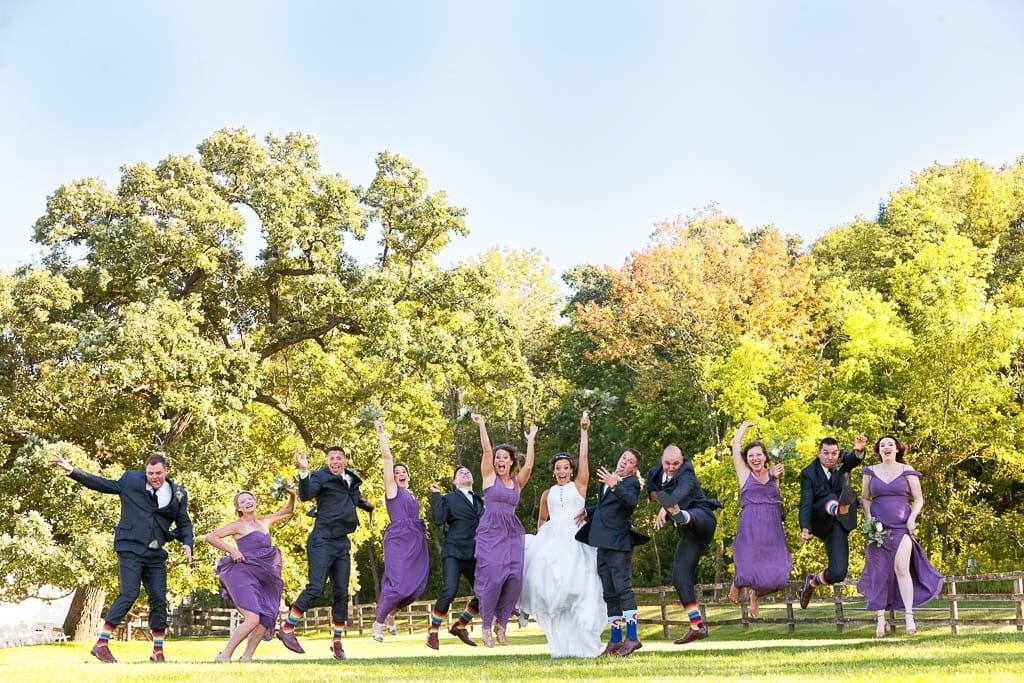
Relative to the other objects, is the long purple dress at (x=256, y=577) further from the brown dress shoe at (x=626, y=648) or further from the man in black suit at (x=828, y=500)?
the man in black suit at (x=828, y=500)

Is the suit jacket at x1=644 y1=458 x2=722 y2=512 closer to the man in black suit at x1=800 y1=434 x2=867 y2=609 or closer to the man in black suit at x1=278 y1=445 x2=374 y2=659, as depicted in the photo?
the man in black suit at x1=800 y1=434 x2=867 y2=609

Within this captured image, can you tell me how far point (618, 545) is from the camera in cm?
1291

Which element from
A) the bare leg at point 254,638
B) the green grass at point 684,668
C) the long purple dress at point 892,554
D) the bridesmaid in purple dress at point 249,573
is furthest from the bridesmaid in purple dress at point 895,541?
the bare leg at point 254,638

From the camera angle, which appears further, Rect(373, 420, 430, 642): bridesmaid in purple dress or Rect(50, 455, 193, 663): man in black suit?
Rect(373, 420, 430, 642): bridesmaid in purple dress

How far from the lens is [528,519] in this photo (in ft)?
179

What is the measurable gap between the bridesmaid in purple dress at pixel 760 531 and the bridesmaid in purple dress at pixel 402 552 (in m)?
4.14

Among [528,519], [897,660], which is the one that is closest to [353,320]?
[897,660]

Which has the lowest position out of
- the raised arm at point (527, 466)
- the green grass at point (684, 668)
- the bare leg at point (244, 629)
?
the green grass at point (684, 668)

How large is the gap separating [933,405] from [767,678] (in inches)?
1017

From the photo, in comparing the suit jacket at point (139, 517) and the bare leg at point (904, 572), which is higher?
the suit jacket at point (139, 517)

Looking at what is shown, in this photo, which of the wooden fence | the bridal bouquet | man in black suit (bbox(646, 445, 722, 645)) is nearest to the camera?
man in black suit (bbox(646, 445, 722, 645))

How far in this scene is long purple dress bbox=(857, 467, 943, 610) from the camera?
45.5ft

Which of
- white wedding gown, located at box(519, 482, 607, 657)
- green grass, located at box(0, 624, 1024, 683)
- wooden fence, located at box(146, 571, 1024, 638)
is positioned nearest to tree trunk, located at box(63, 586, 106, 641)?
wooden fence, located at box(146, 571, 1024, 638)

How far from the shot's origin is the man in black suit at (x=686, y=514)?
1299 centimetres
